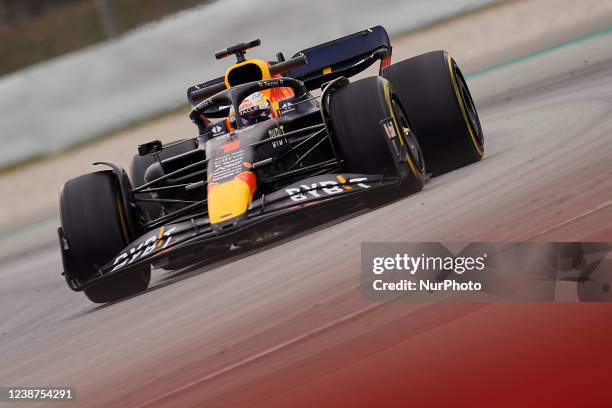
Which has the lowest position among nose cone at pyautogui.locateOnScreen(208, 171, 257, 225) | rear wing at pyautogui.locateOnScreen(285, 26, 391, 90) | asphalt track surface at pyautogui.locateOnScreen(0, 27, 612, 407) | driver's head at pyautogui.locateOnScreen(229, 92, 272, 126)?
asphalt track surface at pyautogui.locateOnScreen(0, 27, 612, 407)

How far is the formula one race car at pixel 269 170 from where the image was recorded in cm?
805

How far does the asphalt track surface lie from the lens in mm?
4766

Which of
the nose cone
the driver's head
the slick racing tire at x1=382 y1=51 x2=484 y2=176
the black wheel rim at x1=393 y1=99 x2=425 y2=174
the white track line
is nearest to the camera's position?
the white track line

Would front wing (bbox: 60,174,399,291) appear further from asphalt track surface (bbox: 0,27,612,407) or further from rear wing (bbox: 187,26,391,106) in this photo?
rear wing (bbox: 187,26,391,106)

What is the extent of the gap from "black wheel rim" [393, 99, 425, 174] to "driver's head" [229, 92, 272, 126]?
1191mm

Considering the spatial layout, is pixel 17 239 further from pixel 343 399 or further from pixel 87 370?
pixel 343 399

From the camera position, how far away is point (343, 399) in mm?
4824

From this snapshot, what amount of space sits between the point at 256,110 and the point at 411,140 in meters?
1.39

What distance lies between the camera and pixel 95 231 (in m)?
8.53

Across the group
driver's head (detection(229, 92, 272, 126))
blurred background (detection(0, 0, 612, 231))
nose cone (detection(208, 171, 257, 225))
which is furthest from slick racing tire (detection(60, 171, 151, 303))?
blurred background (detection(0, 0, 612, 231))

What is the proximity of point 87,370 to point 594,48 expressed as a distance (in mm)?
11508

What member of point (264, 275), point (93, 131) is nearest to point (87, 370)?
point (264, 275)

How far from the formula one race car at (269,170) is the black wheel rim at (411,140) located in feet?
0.06

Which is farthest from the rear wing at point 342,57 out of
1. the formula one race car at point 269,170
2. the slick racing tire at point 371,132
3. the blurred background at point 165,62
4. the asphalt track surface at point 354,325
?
the blurred background at point 165,62
